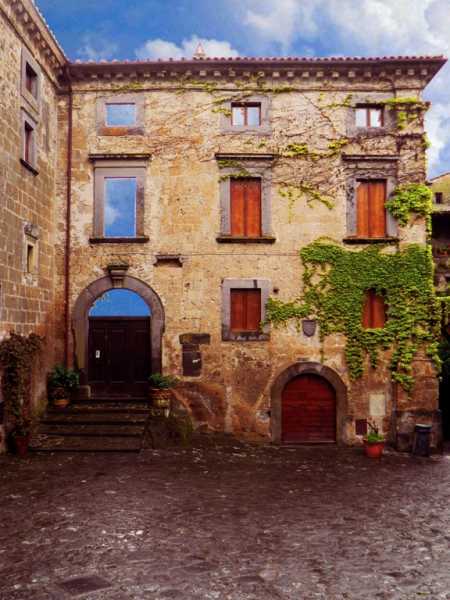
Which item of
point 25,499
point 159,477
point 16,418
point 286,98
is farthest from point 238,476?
point 286,98

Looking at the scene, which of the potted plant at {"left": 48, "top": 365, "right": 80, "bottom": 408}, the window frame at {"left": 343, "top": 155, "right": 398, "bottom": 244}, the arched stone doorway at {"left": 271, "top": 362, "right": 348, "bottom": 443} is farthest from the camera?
the window frame at {"left": 343, "top": 155, "right": 398, "bottom": 244}

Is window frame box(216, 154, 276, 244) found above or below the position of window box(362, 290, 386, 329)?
above

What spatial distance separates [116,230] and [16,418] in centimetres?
575

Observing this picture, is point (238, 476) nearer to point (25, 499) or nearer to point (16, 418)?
point (25, 499)

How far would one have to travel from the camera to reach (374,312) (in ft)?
50.6

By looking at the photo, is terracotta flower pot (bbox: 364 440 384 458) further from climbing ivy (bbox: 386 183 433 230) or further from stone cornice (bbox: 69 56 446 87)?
stone cornice (bbox: 69 56 446 87)

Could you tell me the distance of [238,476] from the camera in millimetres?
11555

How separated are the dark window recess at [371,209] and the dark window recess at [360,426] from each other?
17.0ft

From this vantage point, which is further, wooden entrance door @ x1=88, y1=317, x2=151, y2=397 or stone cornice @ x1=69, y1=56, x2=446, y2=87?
wooden entrance door @ x1=88, y1=317, x2=151, y2=397

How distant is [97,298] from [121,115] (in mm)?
5269

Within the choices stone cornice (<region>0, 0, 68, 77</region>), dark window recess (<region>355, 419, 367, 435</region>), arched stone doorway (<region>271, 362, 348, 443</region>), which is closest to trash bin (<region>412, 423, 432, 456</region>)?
dark window recess (<region>355, 419, 367, 435</region>)

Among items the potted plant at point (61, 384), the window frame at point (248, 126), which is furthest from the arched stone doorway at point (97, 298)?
the window frame at point (248, 126)

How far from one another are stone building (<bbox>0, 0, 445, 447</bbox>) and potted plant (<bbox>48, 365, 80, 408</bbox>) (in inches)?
17.7

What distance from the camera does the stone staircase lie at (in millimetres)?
12953
